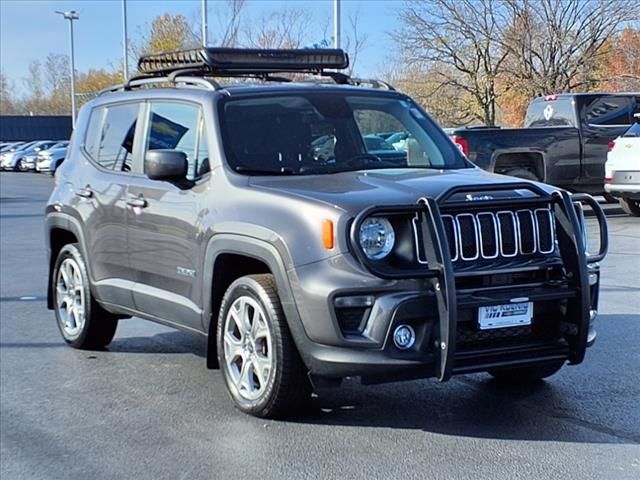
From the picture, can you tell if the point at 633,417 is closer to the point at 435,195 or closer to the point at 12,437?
the point at 435,195

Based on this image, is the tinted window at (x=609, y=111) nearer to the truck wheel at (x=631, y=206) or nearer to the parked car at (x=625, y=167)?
the parked car at (x=625, y=167)

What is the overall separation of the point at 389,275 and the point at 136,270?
246 centimetres

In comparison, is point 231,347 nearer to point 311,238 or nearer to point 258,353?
point 258,353

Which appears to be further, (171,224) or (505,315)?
(171,224)

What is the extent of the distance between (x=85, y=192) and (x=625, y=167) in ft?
34.1

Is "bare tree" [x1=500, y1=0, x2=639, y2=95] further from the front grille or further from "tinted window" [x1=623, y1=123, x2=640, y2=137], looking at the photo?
the front grille

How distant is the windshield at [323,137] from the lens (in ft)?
19.7

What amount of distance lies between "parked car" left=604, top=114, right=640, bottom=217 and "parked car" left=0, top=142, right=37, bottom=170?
39788mm

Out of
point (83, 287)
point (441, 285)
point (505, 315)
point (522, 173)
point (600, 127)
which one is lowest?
point (83, 287)

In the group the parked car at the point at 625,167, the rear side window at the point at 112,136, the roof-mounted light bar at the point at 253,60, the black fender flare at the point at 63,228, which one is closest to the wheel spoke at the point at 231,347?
the rear side window at the point at 112,136

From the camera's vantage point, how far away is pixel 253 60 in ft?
23.4

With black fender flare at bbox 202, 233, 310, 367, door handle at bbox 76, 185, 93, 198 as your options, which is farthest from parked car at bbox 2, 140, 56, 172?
black fender flare at bbox 202, 233, 310, 367

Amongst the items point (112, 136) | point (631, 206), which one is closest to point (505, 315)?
point (112, 136)

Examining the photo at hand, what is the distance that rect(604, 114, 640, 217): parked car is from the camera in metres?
15.1
